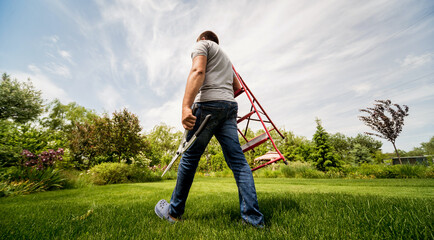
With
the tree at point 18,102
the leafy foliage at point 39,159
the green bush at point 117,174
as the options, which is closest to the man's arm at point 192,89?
the green bush at point 117,174

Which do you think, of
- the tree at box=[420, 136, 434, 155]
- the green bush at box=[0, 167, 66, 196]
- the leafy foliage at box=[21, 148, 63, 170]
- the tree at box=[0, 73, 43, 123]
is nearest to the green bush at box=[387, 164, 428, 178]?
the green bush at box=[0, 167, 66, 196]

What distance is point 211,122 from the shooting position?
1.73 m

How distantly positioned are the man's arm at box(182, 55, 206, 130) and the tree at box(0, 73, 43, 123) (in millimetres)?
29188

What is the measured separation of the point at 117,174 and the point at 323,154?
41.5 feet

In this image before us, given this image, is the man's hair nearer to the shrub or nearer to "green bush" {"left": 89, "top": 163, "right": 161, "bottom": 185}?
"green bush" {"left": 89, "top": 163, "right": 161, "bottom": 185}

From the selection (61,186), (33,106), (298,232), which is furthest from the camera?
(33,106)

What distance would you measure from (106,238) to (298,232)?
1459mm

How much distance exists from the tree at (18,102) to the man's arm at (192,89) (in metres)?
29.2

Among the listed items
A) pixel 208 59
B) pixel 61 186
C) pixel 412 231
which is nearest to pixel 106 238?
pixel 208 59

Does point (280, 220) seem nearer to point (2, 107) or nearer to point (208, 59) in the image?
point (208, 59)

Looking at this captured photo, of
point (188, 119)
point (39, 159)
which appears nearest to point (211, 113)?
point (188, 119)

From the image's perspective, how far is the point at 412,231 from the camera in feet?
3.76

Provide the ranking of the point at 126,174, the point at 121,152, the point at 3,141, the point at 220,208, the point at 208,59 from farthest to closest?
the point at 121,152
the point at 126,174
the point at 3,141
the point at 220,208
the point at 208,59

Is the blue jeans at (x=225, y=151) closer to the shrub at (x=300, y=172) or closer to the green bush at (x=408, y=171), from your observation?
the shrub at (x=300, y=172)
